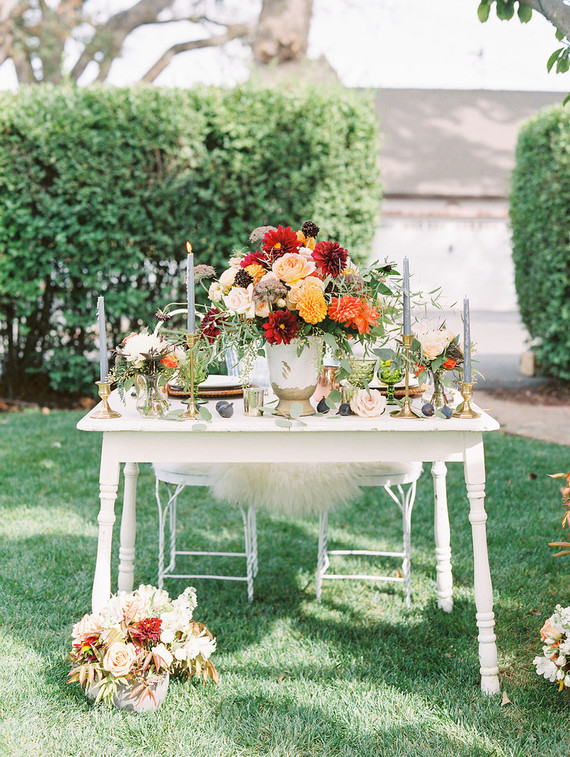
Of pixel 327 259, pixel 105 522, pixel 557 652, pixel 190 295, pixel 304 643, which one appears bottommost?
pixel 304 643

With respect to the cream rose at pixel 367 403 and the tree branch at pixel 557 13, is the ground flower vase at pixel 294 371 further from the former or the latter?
the tree branch at pixel 557 13

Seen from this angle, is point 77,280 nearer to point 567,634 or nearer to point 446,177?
point 567,634

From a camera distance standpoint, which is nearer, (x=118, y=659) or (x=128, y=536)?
(x=118, y=659)

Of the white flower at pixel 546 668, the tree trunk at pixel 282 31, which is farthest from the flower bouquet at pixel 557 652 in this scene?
the tree trunk at pixel 282 31

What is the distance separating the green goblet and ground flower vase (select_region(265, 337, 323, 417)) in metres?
0.26

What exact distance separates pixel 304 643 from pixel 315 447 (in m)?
0.89

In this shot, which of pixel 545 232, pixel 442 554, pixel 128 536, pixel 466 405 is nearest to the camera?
pixel 466 405

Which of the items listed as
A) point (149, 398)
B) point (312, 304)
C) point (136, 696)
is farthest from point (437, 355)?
point (136, 696)

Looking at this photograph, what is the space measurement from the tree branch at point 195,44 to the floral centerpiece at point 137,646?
13.6 m

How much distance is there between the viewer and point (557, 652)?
246cm

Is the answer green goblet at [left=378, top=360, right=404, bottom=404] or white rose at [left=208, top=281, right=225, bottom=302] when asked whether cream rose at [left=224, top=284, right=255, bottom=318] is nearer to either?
white rose at [left=208, top=281, right=225, bottom=302]

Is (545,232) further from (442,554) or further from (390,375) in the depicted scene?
(390,375)

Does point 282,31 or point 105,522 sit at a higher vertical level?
point 282,31

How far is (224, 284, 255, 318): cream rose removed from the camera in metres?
2.43
